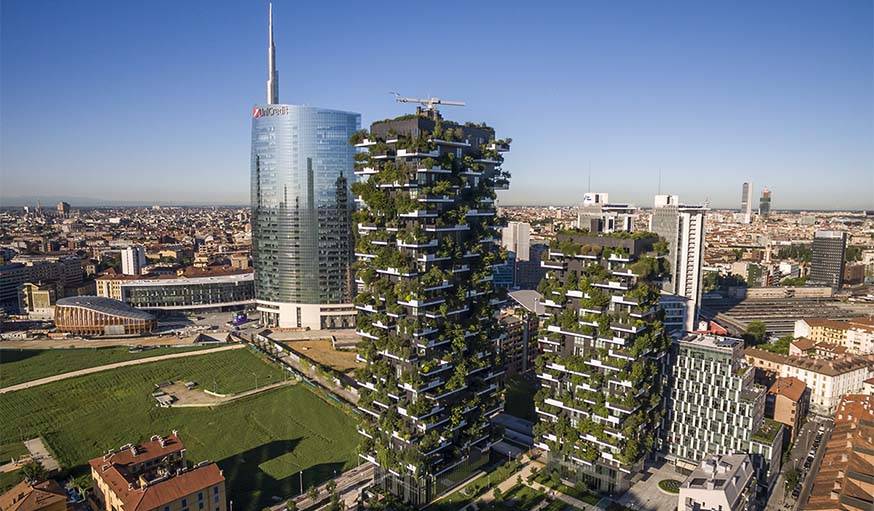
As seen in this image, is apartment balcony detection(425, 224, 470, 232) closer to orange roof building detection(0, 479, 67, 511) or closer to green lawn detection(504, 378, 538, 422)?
green lawn detection(504, 378, 538, 422)

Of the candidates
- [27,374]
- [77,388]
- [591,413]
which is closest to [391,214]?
[591,413]

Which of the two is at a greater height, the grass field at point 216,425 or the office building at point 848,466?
the office building at point 848,466

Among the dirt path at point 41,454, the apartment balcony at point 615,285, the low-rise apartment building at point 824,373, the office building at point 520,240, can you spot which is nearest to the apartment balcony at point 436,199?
the apartment balcony at point 615,285

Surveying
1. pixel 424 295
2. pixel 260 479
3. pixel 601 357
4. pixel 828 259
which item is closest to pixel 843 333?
pixel 601 357

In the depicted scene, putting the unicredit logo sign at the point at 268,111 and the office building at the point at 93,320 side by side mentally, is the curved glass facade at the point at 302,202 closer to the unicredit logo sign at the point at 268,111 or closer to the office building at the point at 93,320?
the unicredit logo sign at the point at 268,111

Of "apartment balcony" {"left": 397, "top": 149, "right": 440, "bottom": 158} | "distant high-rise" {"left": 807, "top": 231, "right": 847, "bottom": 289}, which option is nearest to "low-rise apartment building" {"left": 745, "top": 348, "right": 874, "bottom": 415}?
"apartment balcony" {"left": 397, "top": 149, "right": 440, "bottom": 158}

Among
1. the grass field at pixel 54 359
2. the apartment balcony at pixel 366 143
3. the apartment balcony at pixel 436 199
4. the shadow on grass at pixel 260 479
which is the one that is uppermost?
the apartment balcony at pixel 366 143

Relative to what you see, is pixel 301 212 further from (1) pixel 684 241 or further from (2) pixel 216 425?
(1) pixel 684 241
